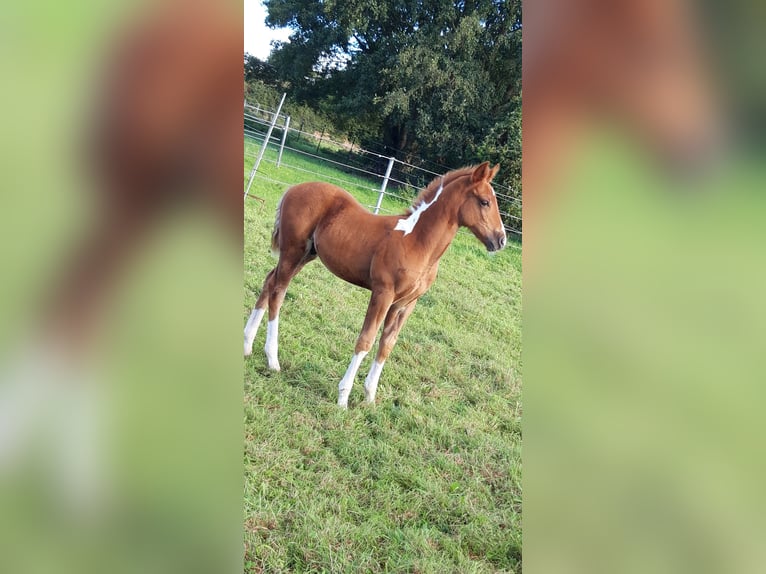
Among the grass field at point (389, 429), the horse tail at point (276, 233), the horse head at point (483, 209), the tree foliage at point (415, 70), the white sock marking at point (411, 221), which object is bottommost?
the grass field at point (389, 429)

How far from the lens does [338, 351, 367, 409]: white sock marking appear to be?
186 centimetres

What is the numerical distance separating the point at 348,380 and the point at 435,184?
0.81 meters

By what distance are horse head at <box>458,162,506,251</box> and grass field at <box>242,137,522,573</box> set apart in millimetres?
44

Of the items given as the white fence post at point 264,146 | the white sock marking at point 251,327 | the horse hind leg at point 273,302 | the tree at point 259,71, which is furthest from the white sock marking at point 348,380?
the tree at point 259,71

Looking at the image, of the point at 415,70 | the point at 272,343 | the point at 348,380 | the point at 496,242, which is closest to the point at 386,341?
the point at 348,380
